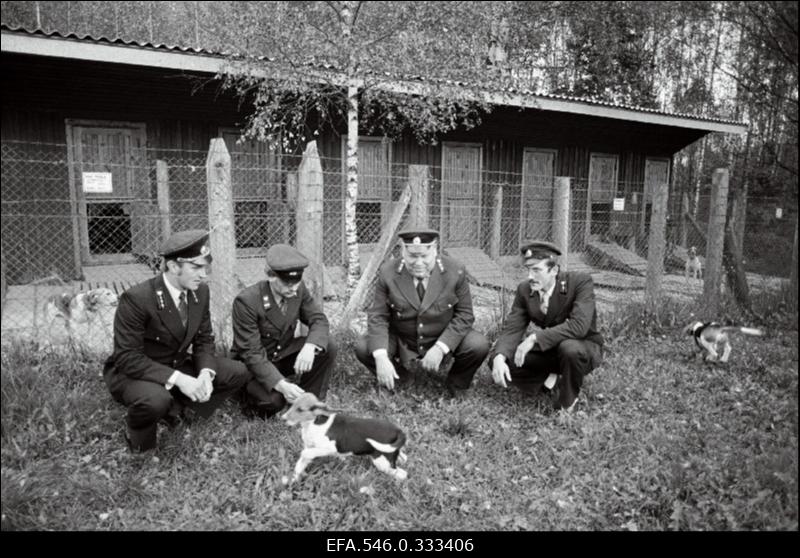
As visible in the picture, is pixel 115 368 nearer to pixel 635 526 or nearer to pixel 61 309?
pixel 61 309

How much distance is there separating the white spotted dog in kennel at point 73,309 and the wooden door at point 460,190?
7102mm

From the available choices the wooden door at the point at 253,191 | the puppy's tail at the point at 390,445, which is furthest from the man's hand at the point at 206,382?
the wooden door at the point at 253,191

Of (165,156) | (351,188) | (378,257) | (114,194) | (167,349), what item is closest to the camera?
(167,349)

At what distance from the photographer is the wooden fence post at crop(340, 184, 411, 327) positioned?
587cm

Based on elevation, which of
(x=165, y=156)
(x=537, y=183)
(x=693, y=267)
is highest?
(x=165, y=156)

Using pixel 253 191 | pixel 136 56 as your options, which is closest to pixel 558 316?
pixel 136 56

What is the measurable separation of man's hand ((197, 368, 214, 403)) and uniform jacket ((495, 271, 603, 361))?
7.26ft

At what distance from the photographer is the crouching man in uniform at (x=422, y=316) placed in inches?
183

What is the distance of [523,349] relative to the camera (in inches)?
180

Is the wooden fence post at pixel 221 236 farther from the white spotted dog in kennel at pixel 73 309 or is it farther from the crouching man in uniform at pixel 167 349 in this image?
the white spotted dog in kennel at pixel 73 309

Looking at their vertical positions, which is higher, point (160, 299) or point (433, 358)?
point (160, 299)

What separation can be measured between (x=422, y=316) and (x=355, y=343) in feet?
1.99

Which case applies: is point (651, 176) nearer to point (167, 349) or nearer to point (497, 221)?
point (497, 221)
